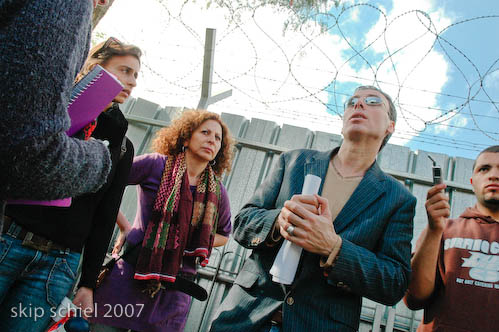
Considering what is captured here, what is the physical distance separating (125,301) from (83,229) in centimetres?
56

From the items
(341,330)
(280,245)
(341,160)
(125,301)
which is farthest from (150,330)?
(341,160)

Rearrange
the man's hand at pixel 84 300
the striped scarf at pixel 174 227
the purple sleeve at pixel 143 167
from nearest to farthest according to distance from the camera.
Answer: the man's hand at pixel 84 300, the striped scarf at pixel 174 227, the purple sleeve at pixel 143 167

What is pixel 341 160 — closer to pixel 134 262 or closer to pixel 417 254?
pixel 417 254

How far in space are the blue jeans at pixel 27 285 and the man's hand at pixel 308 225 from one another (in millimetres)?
1043

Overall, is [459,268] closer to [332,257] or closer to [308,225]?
[332,257]

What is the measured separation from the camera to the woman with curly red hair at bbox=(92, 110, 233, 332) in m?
2.07

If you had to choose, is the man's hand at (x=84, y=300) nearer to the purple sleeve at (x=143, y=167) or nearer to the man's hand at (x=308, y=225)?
the purple sleeve at (x=143, y=167)

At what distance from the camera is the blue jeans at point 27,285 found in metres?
1.51

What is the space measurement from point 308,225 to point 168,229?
1089mm

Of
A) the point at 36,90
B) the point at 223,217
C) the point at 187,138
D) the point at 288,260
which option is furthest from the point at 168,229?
the point at 36,90

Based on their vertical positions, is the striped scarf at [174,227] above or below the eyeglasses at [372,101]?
below

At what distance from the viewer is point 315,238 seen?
1.45 metres

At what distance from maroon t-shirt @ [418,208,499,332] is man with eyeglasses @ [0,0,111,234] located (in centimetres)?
196

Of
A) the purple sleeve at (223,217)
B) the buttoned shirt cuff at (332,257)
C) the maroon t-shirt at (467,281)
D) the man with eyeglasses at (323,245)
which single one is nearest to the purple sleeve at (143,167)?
the purple sleeve at (223,217)
